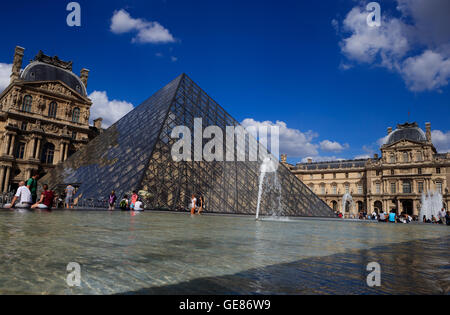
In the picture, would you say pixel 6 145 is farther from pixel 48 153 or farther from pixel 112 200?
pixel 112 200

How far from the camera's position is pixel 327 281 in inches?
73.5

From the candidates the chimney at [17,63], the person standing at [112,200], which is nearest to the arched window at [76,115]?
the chimney at [17,63]

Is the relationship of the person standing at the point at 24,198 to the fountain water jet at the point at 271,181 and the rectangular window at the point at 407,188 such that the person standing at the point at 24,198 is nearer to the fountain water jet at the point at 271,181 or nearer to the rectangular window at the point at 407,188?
the fountain water jet at the point at 271,181

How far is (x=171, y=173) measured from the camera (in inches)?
519

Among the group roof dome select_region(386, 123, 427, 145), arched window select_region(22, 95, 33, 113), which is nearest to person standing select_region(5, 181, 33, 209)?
arched window select_region(22, 95, 33, 113)

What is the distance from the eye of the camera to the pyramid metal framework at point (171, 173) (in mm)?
12672

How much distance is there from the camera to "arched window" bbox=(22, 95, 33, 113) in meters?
35.1

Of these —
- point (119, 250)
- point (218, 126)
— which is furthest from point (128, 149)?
point (119, 250)

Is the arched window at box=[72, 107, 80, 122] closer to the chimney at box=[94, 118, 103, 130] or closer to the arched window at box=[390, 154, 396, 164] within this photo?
the chimney at box=[94, 118, 103, 130]

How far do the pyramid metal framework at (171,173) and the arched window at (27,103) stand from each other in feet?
69.4

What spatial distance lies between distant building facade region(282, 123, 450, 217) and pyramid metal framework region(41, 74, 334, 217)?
37985mm

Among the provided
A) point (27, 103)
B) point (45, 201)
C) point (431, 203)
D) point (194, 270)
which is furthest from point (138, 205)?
point (431, 203)
